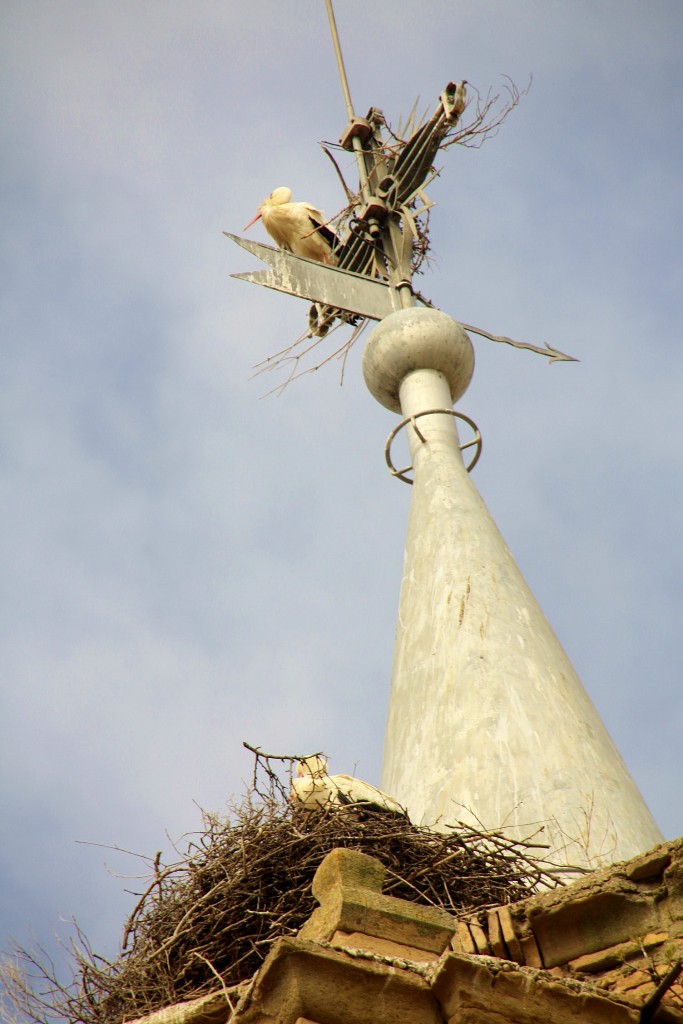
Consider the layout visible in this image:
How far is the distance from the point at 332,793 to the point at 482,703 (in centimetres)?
147

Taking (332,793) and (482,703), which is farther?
(482,703)

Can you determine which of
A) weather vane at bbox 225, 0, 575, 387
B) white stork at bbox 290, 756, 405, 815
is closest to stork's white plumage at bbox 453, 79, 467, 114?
weather vane at bbox 225, 0, 575, 387

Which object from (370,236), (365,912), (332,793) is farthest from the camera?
(370,236)

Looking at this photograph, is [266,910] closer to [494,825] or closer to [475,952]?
[475,952]

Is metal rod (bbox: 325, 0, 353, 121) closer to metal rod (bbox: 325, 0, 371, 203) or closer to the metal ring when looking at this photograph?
metal rod (bbox: 325, 0, 371, 203)

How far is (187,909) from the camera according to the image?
17.3 feet

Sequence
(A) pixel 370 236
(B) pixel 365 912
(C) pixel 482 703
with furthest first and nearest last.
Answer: (A) pixel 370 236
(C) pixel 482 703
(B) pixel 365 912

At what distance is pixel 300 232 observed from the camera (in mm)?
11484

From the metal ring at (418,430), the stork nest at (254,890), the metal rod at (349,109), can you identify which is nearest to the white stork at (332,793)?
the stork nest at (254,890)

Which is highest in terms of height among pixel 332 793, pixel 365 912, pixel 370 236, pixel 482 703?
pixel 370 236

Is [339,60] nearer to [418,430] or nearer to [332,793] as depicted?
[418,430]

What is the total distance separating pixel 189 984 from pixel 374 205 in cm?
772

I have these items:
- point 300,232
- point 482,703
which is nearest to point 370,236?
point 300,232

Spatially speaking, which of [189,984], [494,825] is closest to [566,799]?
[494,825]
